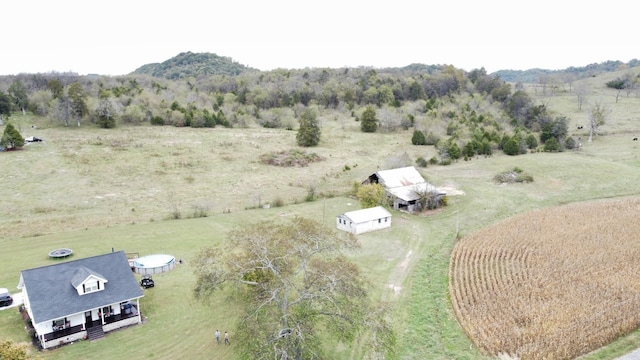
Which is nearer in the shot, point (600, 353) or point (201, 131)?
point (600, 353)

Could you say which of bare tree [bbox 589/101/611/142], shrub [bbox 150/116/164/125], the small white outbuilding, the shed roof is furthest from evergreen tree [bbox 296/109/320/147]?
bare tree [bbox 589/101/611/142]

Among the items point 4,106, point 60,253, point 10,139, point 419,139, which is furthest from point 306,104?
point 60,253

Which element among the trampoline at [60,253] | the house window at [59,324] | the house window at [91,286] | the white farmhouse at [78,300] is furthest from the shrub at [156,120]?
the house window at [59,324]

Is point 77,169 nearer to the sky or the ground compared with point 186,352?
nearer to the sky

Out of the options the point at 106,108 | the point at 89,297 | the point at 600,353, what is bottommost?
the point at 600,353

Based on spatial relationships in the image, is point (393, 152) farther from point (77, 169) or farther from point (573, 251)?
point (77, 169)

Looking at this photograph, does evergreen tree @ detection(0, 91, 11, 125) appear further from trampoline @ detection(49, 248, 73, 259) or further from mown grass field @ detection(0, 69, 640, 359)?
trampoline @ detection(49, 248, 73, 259)

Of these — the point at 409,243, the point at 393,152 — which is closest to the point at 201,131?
the point at 393,152
